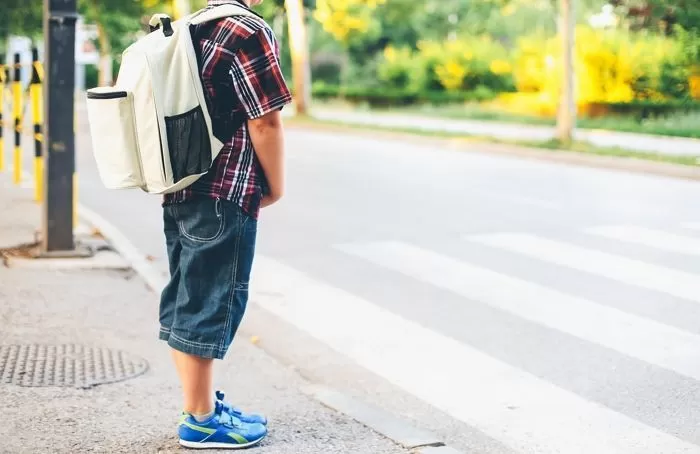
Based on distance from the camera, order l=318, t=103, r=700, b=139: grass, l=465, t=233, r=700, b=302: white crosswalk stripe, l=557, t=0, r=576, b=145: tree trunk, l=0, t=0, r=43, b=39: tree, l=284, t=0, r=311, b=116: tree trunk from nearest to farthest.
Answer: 1. l=465, t=233, r=700, b=302: white crosswalk stripe
2. l=557, t=0, r=576, b=145: tree trunk
3. l=318, t=103, r=700, b=139: grass
4. l=284, t=0, r=311, b=116: tree trunk
5. l=0, t=0, r=43, b=39: tree

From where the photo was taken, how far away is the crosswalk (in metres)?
4.97

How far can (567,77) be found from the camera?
2188 cm

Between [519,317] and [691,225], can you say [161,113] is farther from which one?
[691,225]

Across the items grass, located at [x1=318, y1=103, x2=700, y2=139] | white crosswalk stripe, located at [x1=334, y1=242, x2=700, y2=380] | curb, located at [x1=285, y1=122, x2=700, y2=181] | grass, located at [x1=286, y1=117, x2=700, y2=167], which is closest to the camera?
white crosswalk stripe, located at [x1=334, y1=242, x2=700, y2=380]

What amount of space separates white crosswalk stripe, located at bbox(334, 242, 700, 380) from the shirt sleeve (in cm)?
303

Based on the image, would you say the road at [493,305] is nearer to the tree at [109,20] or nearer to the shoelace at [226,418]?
the shoelace at [226,418]

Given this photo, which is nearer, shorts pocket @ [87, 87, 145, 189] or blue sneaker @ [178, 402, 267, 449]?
shorts pocket @ [87, 87, 145, 189]

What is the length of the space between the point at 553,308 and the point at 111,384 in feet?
10.6

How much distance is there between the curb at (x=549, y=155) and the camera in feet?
55.5

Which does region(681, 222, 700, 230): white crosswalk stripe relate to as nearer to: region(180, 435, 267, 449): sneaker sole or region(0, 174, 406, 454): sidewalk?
region(0, 174, 406, 454): sidewalk

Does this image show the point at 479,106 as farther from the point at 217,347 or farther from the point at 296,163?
the point at 217,347

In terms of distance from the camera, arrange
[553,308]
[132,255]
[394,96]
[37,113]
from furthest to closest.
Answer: [394,96] < [37,113] < [132,255] < [553,308]

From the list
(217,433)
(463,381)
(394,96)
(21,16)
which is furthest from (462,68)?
(217,433)

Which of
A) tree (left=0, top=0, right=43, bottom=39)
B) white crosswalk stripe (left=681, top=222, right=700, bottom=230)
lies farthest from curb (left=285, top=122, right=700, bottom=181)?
tree (left=0, top=0, right=43, bottom=39)
